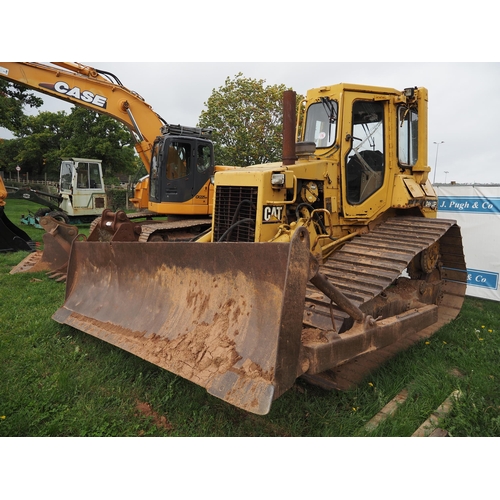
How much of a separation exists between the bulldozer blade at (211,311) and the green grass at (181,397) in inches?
12.6

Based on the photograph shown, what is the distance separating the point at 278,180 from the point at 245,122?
14.3 metres

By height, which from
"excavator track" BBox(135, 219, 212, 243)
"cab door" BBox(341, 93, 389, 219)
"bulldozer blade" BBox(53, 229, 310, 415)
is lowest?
"bulldozer blade" BBox(53, 229, 310, 415)

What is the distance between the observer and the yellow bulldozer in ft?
8.74

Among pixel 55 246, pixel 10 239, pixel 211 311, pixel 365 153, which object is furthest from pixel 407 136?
pixel 10 239

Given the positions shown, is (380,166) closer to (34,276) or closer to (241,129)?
(34,276)

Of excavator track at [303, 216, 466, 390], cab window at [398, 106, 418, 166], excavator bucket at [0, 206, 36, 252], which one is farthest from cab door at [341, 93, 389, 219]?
excavator bucket at [0, 206, 36, 252]

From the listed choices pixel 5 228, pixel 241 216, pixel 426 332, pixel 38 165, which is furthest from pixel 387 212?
pixel 38 165

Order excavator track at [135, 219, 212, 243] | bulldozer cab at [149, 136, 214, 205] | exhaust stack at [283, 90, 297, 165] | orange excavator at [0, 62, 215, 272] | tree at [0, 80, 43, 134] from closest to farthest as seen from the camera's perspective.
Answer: exhaust stack at [283, 90, 297, 165] < excavator track at [135, 219, 212, 243] < orange excavator at [0, 62, 215, 272] < bulldozer cab at [149, 136, 214, 205] < tree at [0, 80, 43, 134]

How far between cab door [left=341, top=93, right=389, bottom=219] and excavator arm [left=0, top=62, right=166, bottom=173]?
5.34m

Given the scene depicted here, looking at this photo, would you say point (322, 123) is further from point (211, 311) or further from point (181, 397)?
point (181, 397)

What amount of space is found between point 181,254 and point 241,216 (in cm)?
→ 110

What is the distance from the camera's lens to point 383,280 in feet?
11.8

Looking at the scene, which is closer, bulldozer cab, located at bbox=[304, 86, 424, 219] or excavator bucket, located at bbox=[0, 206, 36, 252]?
bulldozer cab, located at bbox=[304, 86, 424, 219]

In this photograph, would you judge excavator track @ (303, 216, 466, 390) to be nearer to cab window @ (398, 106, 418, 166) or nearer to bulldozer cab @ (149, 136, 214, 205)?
cab window @ (398, 106, 418, 166)
